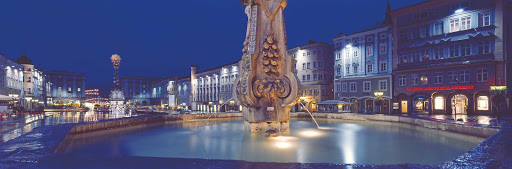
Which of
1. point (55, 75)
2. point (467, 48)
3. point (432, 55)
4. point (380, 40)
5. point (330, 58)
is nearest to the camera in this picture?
point (467, 48)

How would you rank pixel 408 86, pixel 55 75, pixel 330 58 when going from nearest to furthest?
1. pixel 408 86
2. pixel 330 58
3. pixel 55 75

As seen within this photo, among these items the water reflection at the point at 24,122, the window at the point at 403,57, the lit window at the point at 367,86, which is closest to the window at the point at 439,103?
the window at the point at 403,57

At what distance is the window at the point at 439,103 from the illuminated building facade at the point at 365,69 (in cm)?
643

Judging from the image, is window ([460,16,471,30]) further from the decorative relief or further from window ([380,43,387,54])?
the decorative relief

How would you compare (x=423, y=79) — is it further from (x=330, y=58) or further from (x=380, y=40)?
(x=330, y=58)

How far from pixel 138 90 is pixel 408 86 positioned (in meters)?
140

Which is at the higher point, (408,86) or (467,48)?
(467,48)

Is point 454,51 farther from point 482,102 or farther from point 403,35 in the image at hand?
point 403,35

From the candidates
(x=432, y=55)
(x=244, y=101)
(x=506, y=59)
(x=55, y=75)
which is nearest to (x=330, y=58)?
(x=432, y=55)

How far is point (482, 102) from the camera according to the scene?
3659 cm

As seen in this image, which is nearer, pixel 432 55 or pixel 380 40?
pixel 432 55

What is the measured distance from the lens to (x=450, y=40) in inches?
1523

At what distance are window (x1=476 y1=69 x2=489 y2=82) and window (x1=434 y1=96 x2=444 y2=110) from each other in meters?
5.45

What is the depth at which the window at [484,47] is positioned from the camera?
35.6 m
